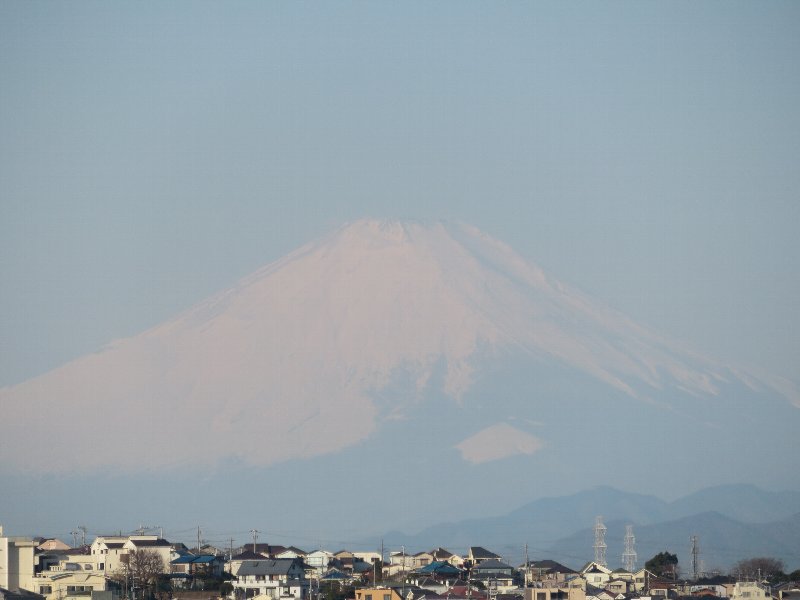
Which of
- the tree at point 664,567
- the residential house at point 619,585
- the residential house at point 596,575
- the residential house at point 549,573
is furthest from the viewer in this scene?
the tree at point 664,567

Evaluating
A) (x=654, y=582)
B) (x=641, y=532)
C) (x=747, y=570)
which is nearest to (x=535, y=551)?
(x=641, y=532)

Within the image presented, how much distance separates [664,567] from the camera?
80000 millimetres

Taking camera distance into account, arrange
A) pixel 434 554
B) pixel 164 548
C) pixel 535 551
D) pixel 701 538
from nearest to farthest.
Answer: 1. pixel 164 548
2. pixel 434 554
3. pixel 535 551
4. pixel 701 538

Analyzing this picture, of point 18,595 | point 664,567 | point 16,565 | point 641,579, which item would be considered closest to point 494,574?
point 641,579

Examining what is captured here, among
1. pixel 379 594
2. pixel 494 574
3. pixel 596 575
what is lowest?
pixel 379 594

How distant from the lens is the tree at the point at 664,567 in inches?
3034

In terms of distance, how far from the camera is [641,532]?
631 ft

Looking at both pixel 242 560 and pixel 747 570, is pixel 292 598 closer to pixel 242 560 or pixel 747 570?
pixel 242 560

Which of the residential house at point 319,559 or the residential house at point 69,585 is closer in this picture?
the residential house at point 69,585

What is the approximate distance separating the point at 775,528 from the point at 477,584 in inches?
5458

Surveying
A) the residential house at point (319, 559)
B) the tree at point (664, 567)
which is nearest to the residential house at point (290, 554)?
the residential house at point (319, 559)

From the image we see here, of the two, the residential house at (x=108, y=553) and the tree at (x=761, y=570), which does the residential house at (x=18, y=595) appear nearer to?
the residential house at (x=108, y=553)

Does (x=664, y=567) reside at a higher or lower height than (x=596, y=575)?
higher

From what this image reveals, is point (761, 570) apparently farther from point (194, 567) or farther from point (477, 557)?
point (194, 567)
